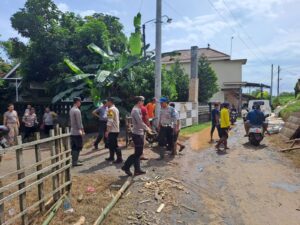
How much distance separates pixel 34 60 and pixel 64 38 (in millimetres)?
2098

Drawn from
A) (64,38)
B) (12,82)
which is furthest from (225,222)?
(12,82)

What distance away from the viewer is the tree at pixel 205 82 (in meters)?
28.4

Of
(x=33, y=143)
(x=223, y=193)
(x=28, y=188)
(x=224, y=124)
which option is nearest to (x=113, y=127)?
(x=223, y=193)

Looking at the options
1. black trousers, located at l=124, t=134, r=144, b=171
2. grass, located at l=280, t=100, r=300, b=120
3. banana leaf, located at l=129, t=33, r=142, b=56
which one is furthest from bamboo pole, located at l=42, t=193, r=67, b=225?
grass, located at l=280, t=100, r=300, b=120

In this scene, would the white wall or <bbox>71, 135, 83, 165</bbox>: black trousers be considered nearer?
<bbox>71, 135, 83, 165</bbox>: black trousers

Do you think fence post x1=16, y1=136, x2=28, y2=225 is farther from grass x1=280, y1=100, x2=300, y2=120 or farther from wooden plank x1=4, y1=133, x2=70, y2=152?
grass x1=280, y1=100, x2=300, y2=120

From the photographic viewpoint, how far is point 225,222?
5312mm

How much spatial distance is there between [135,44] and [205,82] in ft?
50.7

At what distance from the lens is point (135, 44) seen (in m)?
14.6

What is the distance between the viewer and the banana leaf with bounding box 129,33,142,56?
1446cm

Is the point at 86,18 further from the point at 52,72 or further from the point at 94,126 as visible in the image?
the point at 94,126

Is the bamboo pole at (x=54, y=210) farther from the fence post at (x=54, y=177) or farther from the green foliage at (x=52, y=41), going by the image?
the green foliage at (x=52, y=41)

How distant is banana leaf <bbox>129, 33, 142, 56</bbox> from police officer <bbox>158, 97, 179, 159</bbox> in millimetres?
5305

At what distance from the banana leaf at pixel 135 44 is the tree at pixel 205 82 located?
46.8ft
